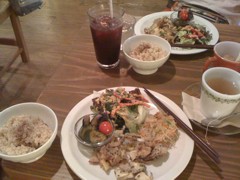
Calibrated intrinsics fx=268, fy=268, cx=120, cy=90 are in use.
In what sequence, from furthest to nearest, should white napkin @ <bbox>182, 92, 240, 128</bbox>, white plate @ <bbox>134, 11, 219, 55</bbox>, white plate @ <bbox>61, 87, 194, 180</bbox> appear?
white plate @ <bbox>134, 11, 219, 55</bbox> < white napkin @ <bbox>182, 92, 240, 128</bbox> < white plate @ <bbox>61, 87, 194, 180</bbox>

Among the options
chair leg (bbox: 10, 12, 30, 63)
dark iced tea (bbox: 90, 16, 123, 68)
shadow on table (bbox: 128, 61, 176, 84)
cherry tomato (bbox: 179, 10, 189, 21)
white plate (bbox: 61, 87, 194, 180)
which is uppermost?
dark iced tea (bbox: 90, 16, 123, 68)

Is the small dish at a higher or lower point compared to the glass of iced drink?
lower

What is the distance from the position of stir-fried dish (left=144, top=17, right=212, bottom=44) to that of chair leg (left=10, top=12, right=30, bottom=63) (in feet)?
4.83

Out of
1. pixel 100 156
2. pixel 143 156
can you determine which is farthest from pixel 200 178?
pixel 100 156

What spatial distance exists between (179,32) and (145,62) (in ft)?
1.30

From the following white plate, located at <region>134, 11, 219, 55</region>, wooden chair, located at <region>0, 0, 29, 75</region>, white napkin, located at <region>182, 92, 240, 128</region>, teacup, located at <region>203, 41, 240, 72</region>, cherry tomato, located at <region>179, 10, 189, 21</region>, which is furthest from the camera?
wooden chair, located at <region>0, 0, 29, 75</region>

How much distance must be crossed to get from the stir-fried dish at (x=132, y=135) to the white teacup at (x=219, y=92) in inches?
5.3

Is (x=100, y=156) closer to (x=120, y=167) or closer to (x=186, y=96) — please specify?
(x=120, y=167)

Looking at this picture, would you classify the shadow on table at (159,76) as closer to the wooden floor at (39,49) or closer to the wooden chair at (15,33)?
the wooden floor at (39,49)

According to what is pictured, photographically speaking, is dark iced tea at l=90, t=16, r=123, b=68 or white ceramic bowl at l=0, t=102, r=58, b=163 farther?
dark iced tea at l=90, t=16, r=123, b=68

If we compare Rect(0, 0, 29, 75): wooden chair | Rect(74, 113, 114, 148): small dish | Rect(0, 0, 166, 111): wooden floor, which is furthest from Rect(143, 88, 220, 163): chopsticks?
Rect(0, 0, 29, 75): wooden chair

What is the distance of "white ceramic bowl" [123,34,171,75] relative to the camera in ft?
3.54

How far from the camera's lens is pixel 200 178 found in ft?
2.54

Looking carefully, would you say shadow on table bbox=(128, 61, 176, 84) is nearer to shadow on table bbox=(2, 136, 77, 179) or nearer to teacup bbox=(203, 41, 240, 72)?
teacup bbox=(203, 41, 240, 72)
